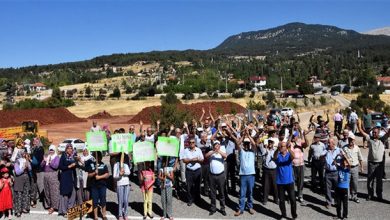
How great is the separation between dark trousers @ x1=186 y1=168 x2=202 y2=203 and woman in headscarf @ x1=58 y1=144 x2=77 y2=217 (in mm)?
2718

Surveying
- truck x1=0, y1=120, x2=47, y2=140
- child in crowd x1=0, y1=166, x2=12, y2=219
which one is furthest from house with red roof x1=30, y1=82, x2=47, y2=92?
child in crowd x1=0, y1=166, x2=12, y2=219

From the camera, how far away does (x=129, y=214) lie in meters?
10.4

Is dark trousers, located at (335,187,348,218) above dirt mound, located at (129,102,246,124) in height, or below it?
above

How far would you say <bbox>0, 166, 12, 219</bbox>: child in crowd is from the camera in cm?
1015

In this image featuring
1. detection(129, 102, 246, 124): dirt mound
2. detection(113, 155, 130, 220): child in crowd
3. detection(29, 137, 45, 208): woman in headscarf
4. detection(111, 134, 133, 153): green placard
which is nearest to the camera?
detection(113, 155, 130, 220): child in crowd

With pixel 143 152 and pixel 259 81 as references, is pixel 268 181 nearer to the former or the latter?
pixel 143 152

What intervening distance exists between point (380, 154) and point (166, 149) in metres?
5.20

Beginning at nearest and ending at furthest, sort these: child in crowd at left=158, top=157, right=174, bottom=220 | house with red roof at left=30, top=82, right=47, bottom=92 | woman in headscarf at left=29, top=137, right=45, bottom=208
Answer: child in crowd at left=158, top=157, right=174, bottom=220 → woman in headscarf at left=29, top=137, right=45, bottom=208 → house with red roof at left=30, top=82, right=47, bottom=92

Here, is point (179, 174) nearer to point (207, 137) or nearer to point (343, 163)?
point (207, 137)

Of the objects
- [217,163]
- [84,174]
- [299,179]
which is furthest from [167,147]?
[299,179]

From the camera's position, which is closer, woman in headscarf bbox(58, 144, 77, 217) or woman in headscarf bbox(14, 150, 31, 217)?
woman in headscarf bbox(58, 144, 77, 217)

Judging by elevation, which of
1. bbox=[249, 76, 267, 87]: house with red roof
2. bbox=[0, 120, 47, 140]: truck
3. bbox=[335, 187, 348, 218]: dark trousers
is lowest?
bbox=[249, 76, 267, 87]: house with red roof

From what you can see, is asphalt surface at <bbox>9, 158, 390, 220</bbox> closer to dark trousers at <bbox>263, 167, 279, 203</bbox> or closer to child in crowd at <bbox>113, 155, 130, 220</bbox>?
dark trousers at <bbox>263, 167, 279, 203</bbox>

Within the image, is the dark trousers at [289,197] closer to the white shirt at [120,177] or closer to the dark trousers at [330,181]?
the dark trousers at [330,181]
